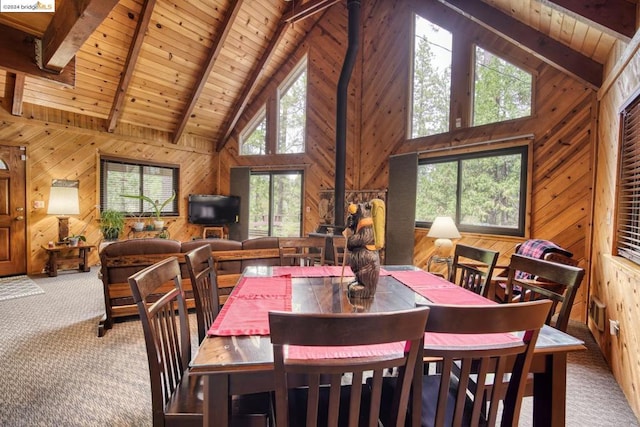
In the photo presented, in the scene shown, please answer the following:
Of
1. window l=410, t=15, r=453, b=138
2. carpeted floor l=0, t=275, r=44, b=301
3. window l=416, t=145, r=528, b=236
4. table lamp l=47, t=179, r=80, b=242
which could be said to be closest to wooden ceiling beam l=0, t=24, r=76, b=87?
table lamp l=47, t=179, r=80, b=242

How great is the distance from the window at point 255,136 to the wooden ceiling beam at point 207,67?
137cm

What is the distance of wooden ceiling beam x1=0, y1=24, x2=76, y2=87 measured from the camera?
3.20m

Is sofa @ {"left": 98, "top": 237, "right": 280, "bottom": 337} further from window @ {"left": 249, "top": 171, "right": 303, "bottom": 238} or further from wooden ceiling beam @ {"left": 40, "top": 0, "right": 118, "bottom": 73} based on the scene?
window @ {"left": 249, "top": 171, "right": 303, "bottom": 238}

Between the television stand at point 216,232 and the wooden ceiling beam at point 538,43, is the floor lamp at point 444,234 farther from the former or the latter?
the television stand at point 216,232

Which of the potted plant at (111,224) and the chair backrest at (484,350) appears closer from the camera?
the chair backrest at (484,350)

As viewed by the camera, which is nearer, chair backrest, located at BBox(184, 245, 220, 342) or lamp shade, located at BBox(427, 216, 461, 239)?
chair backrest, located at BBox(184, 245, 220, 342)

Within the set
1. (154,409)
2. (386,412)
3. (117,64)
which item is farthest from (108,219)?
(386,412)

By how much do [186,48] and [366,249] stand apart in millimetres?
5585

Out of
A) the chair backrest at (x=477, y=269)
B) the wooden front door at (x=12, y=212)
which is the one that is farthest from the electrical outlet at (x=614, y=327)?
the wooden front door at (x=12, y=212)

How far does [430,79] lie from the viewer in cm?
532

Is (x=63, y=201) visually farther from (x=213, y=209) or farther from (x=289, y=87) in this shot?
(x=289, y=87)

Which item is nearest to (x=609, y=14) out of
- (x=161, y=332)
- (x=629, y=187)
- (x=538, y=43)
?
(x=538, y=43)

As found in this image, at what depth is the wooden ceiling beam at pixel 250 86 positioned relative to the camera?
19.6ft

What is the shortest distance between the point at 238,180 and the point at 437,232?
4858mm
